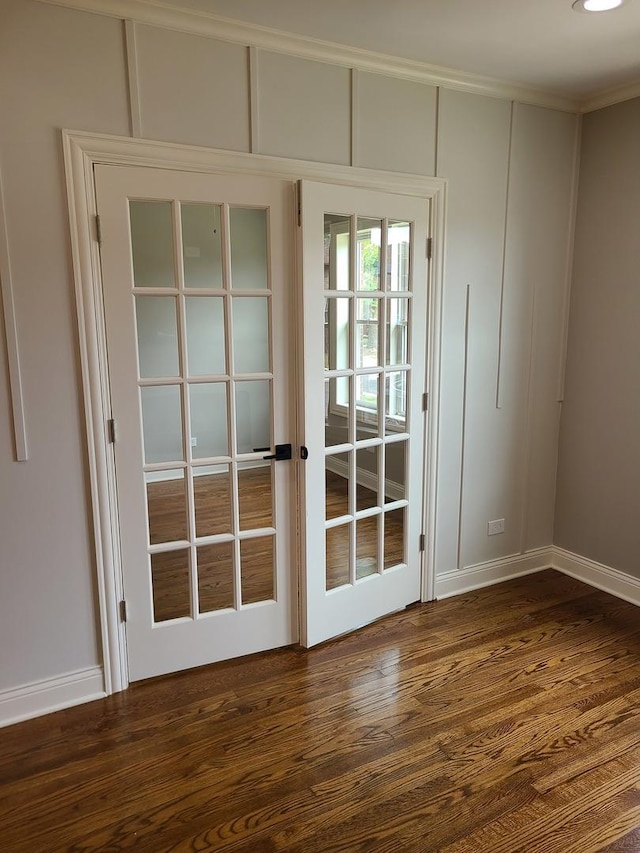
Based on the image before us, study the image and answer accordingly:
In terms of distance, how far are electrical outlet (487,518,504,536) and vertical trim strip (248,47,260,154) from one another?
232 cm

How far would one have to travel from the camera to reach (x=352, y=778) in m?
2.06

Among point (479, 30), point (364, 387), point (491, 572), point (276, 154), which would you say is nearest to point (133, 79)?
point (276, 154)

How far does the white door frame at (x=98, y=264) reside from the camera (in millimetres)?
2209

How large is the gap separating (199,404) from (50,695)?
129 centimetres

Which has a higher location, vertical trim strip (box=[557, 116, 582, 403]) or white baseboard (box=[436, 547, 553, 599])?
vertical trim strip (box=[557, 116, 582, 403])

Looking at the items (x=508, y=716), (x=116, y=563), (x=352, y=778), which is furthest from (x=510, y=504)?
(x=116, y=563)

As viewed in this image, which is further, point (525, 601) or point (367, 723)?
point (525, 601)

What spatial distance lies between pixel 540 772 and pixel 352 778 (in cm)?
65

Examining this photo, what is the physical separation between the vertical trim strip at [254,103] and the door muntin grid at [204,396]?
0.85 ft

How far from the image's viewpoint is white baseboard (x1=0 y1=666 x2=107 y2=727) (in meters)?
2.33

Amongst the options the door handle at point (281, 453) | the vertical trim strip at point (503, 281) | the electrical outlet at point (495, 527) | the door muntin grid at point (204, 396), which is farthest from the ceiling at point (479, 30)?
the electrical outlet at point (495, 527)

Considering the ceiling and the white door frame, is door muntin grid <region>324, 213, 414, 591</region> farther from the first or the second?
the ceiling

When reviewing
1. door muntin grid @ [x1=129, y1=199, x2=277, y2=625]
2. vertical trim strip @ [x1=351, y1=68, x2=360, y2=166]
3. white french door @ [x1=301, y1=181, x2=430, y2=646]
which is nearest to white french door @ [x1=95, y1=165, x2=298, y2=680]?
door muntin grid @ [x1=129, y1=199, x2=277, y2=625]

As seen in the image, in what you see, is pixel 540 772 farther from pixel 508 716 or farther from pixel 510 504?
pixel 510 504
